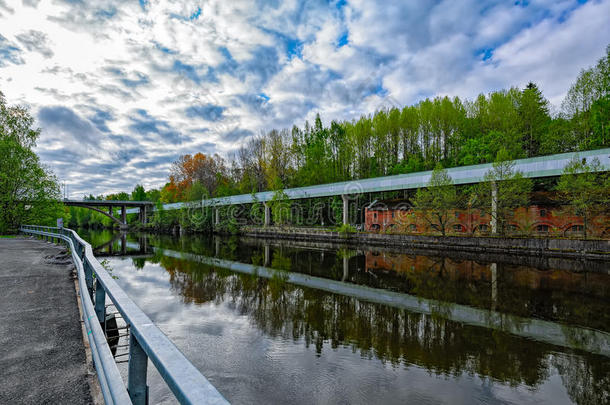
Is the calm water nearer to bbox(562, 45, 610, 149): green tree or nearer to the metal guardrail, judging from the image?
the metal guardrail

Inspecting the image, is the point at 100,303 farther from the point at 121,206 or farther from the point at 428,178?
the point at 121,206

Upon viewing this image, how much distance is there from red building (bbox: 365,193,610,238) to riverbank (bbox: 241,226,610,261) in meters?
2.23

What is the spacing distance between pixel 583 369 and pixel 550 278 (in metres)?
10.3

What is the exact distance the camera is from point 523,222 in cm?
2731

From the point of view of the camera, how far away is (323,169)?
5006 centimetres

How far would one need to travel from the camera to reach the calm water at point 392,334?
5.66 m

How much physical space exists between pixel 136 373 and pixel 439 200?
2895 centimetres

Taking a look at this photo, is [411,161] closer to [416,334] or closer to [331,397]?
[416,334]

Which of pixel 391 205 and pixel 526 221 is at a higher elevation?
pixel 391 205

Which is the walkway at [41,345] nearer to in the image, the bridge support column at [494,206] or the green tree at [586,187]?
the bridge support column at [494,206]

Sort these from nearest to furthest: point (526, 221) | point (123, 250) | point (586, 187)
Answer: point (586, 187) → point (526, 221) → point (123, 250)

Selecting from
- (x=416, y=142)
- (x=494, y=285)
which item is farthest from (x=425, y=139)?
(x=494, y=285)

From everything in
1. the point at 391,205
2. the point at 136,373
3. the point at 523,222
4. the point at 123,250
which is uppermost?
the point at 391,205

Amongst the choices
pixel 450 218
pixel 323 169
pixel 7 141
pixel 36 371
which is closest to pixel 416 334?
pixel 36 371
